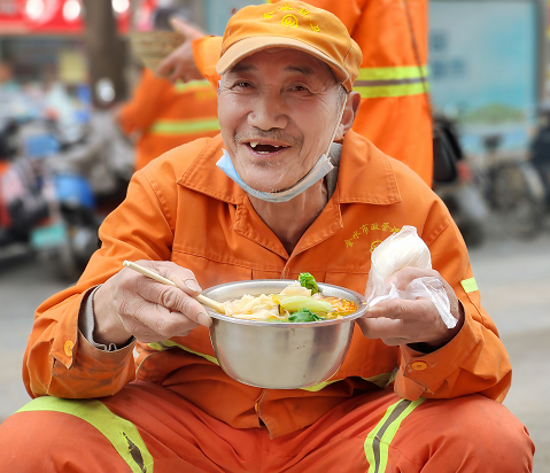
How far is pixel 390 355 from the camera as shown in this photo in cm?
191

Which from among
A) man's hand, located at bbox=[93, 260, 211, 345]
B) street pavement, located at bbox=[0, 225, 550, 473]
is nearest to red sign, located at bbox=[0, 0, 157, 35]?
street pavement, located at bbox=[0, 225, 550, 473]

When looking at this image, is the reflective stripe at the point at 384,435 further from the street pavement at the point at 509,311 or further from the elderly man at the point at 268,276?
the street pavement at the point at 509,311

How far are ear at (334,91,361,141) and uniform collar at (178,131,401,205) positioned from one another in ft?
0.22

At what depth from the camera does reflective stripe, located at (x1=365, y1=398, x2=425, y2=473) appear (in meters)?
1.71

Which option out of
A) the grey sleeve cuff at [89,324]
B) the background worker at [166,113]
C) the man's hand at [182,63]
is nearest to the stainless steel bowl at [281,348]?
the grey sleeve cuff at [89,324]

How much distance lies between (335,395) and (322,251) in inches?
16.3

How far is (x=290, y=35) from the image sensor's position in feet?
5.33

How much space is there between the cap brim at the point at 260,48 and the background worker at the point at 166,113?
2709 mm

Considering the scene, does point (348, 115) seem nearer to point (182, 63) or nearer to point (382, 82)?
point (382, 82)

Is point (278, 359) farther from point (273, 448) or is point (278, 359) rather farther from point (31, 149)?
point (31, 149)

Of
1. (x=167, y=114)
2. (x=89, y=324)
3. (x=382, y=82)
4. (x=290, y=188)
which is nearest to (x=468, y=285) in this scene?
(x=290, y=188)

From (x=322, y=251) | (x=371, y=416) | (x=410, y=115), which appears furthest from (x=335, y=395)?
(x=410, y=115)

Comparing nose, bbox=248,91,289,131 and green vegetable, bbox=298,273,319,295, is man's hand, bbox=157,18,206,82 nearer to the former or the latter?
nose, bbox=248,91,289,131

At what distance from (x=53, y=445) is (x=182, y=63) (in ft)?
6.36
